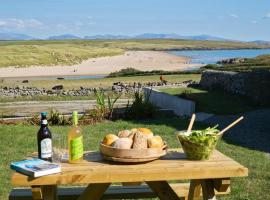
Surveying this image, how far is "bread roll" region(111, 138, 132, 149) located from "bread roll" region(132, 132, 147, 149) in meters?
0.04

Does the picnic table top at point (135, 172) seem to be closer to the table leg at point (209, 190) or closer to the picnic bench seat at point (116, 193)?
the table leg at point (209, 190)

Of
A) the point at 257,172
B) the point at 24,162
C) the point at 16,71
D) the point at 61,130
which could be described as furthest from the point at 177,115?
the point at 16,71

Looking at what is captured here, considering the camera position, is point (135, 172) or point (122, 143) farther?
point (122, 143)

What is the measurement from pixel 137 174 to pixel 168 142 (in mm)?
6890

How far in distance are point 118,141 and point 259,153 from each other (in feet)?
21.8

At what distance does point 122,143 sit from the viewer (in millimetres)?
4414

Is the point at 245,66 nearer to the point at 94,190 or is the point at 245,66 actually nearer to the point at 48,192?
the point at 94,190

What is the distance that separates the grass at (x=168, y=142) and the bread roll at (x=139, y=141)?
2907mm

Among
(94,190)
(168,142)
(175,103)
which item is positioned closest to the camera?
(94,190)

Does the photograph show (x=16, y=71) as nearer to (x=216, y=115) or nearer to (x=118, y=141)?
(x=216, y=115)

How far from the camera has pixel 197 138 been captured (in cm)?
447

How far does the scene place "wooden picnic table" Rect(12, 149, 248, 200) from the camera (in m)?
4.16

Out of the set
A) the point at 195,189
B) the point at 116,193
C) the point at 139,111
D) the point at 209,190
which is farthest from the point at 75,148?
the point at 139,111

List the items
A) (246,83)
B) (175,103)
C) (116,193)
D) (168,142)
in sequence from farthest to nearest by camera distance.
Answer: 1. (246,83)
2. (175,103)
3. (168,142)
4. (116,193)
